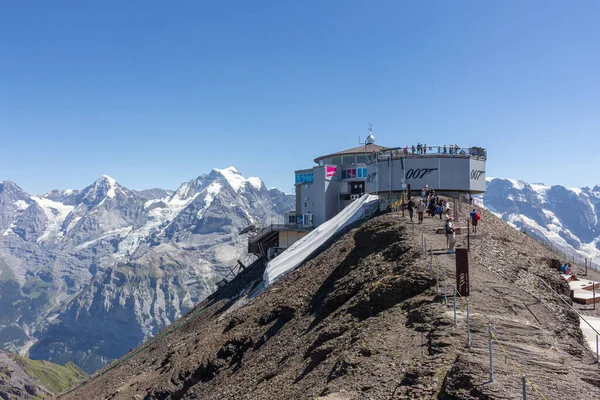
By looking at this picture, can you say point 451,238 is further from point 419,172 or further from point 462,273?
point 419,172

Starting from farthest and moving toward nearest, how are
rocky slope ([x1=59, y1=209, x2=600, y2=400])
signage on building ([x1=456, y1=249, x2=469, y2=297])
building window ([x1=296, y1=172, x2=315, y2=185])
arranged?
building window ([x1=296, y1=172, x2=315, y2=185]), signage on building ([x1=456, y1=249, x2=469, y2=297]), rocky slope ([x1=59, y1=209, x2=600, y2=400])

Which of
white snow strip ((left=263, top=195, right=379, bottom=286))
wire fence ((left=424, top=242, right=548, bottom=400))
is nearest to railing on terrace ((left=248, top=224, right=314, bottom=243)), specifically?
white snow strip ((left=263, top=195, right=379, bottom=286))

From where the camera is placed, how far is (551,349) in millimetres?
12859

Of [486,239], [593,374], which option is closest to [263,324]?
[486,239]

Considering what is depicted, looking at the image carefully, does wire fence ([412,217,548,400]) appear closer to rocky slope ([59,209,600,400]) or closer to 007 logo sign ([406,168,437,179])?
rocky slope ([59,209,600,400])

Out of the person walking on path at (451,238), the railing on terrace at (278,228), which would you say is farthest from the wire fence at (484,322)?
the railing on terrace at (278,228)

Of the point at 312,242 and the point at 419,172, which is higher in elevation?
the point at 419,172

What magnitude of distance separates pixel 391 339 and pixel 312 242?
31.2 m

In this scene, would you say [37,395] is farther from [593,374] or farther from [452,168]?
[593,374]

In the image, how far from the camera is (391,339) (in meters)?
14.1

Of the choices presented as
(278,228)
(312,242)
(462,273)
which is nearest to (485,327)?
(462,273)

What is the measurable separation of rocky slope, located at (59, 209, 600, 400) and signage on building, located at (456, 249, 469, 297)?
503 mm

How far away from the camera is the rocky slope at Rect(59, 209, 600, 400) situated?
11352 millimetres

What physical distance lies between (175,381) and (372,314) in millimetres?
13978
